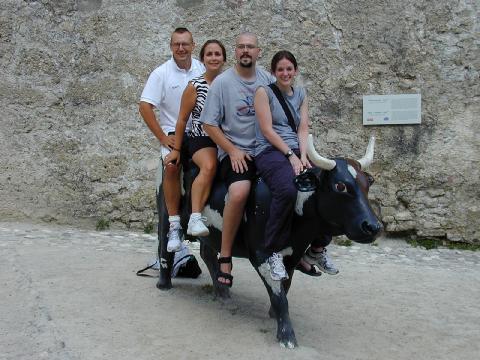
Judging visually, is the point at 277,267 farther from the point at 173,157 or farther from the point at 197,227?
the point at 173,157

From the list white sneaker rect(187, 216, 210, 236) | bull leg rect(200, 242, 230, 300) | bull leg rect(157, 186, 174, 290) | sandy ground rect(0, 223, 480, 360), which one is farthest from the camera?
bull leg rect(157, 186, 174, 290)

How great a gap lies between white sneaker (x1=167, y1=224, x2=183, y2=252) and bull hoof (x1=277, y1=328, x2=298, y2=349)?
43.6 inches

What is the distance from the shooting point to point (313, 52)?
25.5 ft

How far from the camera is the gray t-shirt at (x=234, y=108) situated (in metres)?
4.32

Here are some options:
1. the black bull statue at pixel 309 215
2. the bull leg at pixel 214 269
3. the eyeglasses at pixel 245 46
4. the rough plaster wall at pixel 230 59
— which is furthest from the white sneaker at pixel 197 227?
the rough plaster wall at pixel 230 59

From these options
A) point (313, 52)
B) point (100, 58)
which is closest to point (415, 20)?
point (313, 52)

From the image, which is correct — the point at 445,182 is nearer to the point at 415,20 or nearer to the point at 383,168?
the point at 383,168

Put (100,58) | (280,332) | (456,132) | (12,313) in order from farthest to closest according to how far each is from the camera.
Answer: (100,58)
(456,132)
(12,313)
(280,332)

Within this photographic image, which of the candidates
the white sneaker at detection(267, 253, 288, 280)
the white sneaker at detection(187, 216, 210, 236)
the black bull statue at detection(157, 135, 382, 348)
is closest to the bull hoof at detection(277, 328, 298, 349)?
the black bull statue at detection(157, 135, 382, 348)

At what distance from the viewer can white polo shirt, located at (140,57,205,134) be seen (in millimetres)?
5148

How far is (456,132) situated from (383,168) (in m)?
0.97

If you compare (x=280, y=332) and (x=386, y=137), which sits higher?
(x=386, y=137)

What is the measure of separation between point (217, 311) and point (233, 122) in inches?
57.3

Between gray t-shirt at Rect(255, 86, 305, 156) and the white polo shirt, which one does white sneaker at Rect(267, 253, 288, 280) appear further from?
the white polo shirt
